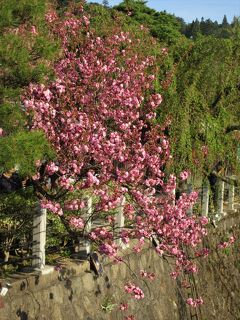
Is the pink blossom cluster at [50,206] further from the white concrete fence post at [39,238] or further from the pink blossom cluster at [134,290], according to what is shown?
the pink blossom cluster at [134,290]

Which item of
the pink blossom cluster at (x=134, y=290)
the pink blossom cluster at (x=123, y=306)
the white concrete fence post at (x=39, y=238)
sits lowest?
the pink blossom cluster at (x=123, y=306)

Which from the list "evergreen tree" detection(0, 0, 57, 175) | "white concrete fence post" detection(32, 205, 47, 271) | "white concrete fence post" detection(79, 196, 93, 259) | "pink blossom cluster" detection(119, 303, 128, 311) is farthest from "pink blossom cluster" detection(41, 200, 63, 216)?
"pink blossom cluster" detection(119, 303, 128, 311)

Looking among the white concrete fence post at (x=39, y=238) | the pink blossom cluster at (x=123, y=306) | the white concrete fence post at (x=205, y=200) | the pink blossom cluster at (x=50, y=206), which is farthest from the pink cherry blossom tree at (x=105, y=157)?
the white concrete fence post at (x=205, y=200)

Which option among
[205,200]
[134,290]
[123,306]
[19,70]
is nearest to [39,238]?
[134,290]

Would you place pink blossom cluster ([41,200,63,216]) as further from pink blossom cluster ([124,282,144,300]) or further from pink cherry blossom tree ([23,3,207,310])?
pink blossom cluster ([124,282,144,300])

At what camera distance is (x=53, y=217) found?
9.23m

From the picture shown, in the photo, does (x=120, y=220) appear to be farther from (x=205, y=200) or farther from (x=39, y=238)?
(x=205, y=200)

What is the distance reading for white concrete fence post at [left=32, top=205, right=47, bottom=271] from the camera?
8.18 meters

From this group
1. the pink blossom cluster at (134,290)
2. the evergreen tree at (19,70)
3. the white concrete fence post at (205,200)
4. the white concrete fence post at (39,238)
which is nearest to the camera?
the evergreen tree at (19,70)

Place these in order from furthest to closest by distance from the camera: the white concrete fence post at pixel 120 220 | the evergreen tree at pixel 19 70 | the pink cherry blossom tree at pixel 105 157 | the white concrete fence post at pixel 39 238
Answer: the white concrete fence post at pixel 120 220, the pink cherry blossom tree at pixel 105 157, the white concrete fence post at pixel 39 238, the evergreen tree at pixel 19 70

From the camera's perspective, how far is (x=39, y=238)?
827 centimetres

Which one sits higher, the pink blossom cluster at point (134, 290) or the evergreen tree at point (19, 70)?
the evergreen tree at point (19, 70)

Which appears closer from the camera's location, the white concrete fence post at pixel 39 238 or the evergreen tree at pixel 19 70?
the evergreen tree at pixel 19 70

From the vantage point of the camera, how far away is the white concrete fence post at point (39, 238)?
26.8 ft
